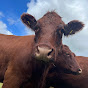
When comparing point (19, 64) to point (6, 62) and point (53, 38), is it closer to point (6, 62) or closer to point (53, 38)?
point (6, 62)

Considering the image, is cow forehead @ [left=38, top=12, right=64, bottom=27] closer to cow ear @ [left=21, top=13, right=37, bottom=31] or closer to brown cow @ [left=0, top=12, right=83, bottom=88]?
brown cow @ [left=0, top=12, right=83, bottom=88]

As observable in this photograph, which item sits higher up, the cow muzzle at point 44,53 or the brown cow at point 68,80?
the cow muzzle at point 44,53

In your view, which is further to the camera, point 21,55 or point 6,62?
point 6,62

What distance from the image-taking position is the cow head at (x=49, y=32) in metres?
5.00

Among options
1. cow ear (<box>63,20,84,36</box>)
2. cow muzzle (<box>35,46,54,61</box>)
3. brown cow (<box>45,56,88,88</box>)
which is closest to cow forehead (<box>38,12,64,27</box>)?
cow ear (<box>63,20,84,36</box>)

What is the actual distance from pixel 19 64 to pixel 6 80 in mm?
885

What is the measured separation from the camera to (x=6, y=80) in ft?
21.7

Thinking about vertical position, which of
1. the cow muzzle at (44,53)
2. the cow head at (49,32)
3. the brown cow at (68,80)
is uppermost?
the cow head at (49,32)

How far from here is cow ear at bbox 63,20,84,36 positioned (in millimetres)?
7316

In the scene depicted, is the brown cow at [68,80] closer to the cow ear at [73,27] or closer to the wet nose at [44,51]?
the cow ear at [73,27]

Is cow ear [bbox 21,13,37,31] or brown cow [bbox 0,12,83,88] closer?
brown cow [bbox 0,12,83,88]

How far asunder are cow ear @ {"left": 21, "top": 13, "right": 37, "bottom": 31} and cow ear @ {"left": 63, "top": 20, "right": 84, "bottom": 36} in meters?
1.57

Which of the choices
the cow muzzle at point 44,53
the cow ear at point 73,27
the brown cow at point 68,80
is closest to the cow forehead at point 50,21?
the cow ear at point 73,27

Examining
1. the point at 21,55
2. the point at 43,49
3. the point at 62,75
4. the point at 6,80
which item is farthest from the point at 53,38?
the point at 62,75
